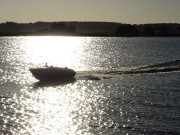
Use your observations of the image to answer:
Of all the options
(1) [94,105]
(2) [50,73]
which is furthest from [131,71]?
(1) [94,105]

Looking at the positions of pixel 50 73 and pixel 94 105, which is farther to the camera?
pixel 50 73

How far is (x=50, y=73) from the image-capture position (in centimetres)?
8306

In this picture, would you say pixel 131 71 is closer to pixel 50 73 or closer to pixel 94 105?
pixel 50 73

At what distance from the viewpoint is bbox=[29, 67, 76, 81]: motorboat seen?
82750 millimetres

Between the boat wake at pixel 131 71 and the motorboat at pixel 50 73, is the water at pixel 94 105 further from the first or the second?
the motorboat at pixel 50 73

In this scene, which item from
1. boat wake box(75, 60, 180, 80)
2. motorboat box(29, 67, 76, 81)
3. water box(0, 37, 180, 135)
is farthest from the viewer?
boat wake box(75, 60, 180, 80)

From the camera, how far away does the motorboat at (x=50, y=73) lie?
82.8m

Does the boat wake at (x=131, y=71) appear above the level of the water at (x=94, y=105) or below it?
above

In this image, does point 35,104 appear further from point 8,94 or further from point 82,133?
point 82,133

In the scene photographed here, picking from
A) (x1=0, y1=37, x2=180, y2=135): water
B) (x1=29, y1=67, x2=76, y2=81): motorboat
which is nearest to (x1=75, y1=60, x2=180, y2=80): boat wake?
(x1=0, y1=37, x2=180, y2=135): water

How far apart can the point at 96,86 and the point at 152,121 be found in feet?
98.5

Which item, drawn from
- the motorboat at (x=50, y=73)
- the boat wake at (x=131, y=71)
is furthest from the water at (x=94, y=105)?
the motorboat at (x=50, y=73)

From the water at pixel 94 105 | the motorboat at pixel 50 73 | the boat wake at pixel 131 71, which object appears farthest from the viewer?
the boat wake at pixel 131 71

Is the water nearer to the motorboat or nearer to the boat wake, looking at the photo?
the boat wake
